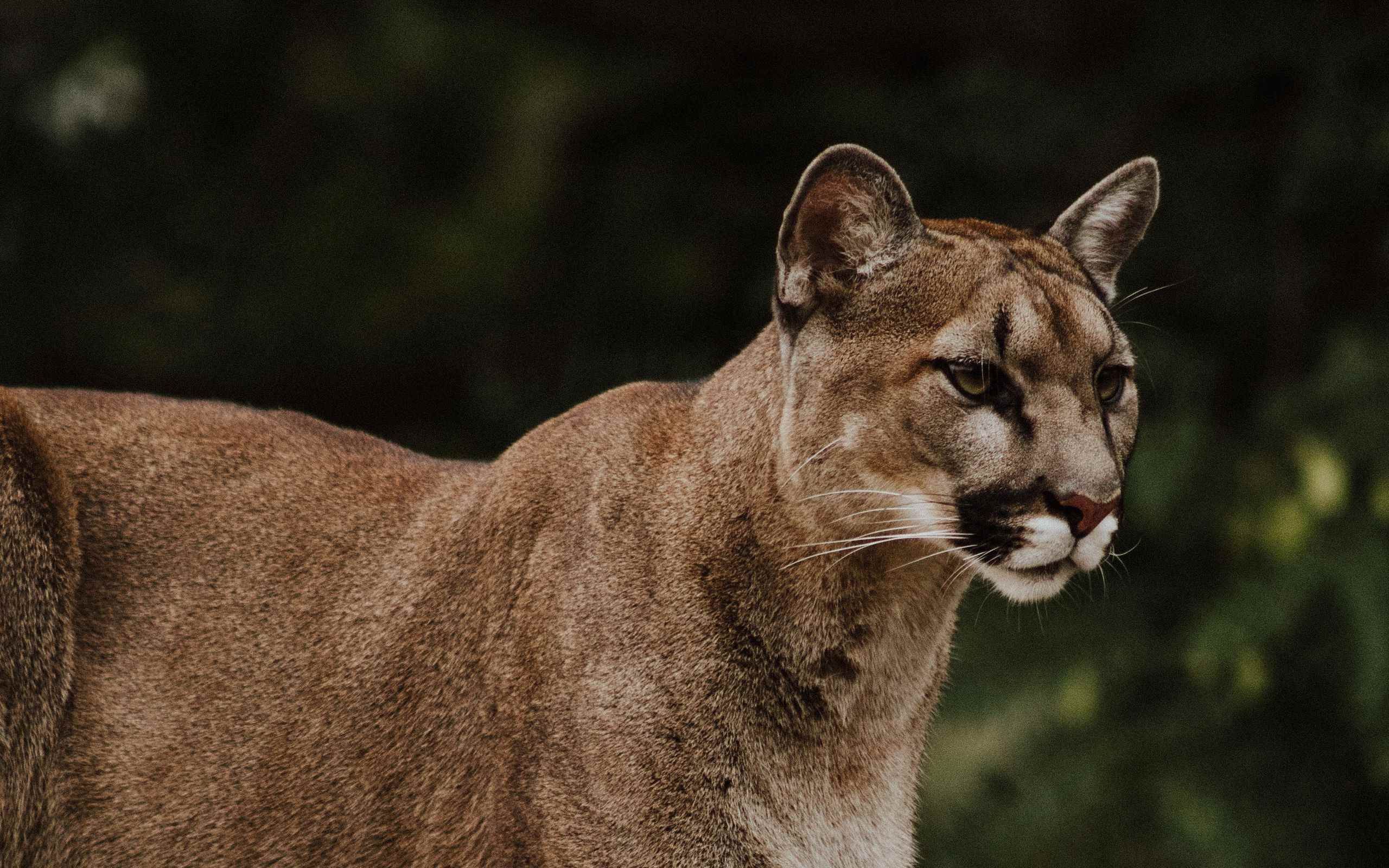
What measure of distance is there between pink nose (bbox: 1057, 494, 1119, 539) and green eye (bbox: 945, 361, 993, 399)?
34 centimetres

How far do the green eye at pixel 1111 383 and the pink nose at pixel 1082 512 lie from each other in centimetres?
45

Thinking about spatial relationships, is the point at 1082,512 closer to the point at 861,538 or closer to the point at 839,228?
the point at 861,538

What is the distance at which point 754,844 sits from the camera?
4.24 metres

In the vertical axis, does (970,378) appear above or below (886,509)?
above

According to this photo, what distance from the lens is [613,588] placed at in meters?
4.38

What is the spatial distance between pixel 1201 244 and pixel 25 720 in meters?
7.70

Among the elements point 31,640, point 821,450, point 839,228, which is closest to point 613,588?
point 821,450

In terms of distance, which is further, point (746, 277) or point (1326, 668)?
point (746, 277)

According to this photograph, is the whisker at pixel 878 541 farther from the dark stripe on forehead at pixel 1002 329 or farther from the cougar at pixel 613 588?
the dark stripe on forehead at pixel 1002 329

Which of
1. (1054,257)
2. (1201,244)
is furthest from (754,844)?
(1201,244)

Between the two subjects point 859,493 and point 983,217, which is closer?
point 859,493

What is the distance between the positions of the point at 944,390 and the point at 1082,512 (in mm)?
447

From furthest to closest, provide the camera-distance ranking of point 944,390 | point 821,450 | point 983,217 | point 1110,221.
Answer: point 983,217 → point 1110,221 → point 821,450 → point 944,390

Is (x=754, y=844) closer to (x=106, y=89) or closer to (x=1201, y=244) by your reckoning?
(x=1201, y=244)
